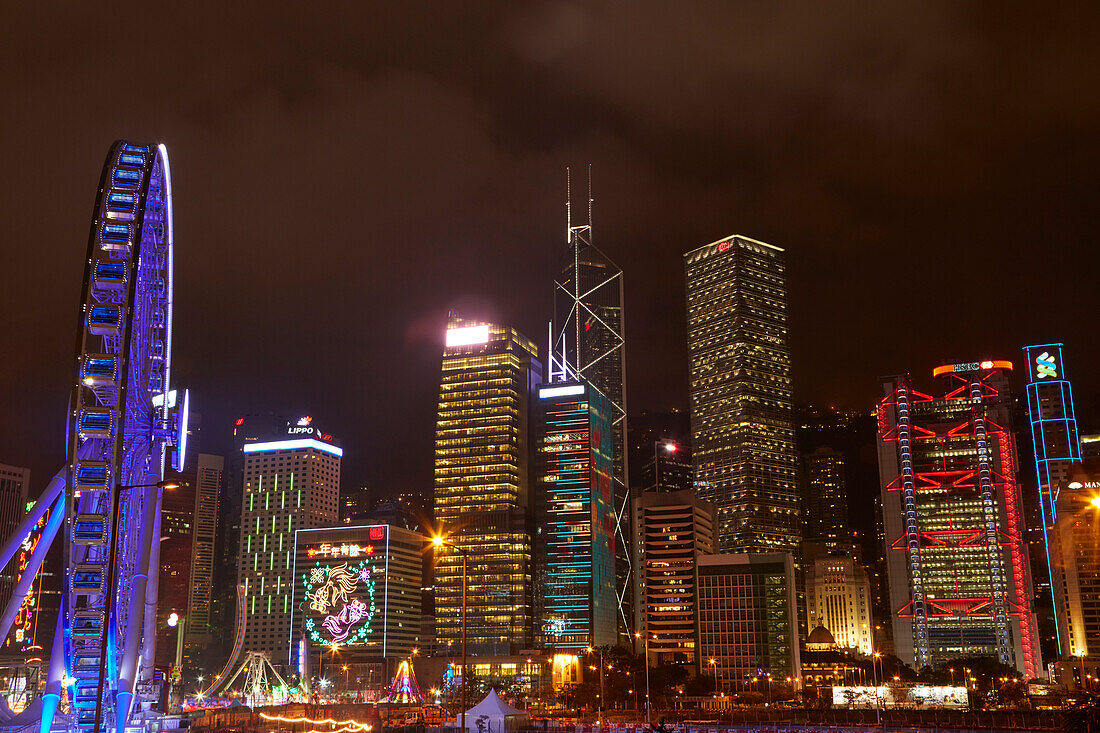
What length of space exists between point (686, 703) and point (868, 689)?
3372 centimetres

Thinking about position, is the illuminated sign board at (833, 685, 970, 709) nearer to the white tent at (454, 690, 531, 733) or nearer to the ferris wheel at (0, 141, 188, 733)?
the white tent at (454, 690, 531, 733)

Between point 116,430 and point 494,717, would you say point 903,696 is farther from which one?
point 116,430

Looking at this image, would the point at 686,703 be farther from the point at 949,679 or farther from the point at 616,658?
the point at 949,679

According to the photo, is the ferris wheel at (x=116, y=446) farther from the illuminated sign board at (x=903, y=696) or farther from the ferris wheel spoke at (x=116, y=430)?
the illuminated sign board at (x=903, y=696)

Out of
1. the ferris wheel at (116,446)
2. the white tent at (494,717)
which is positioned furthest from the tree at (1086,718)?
the ferris wheel at (116,446)

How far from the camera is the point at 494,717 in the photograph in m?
62.6

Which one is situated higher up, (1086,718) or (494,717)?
(1086,718)

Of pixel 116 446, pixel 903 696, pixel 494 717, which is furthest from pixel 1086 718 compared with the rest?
pixel 903 696

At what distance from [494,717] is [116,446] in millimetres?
27301

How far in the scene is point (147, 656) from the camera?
69.1 metres

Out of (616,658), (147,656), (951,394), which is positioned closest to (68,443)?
(147,656)

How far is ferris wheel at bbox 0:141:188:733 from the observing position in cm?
5197

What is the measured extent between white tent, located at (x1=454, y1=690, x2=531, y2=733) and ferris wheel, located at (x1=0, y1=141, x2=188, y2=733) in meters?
20.1

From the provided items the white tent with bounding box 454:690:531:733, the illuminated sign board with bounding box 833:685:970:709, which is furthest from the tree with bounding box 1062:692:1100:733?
the illuminated sign board with bounding box 833:685:970:709
